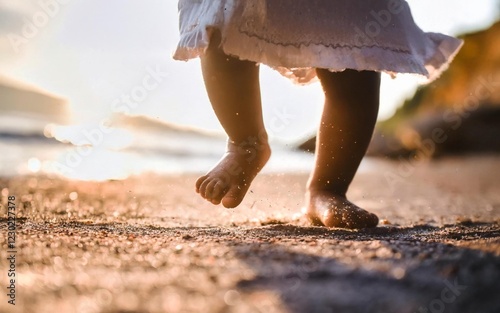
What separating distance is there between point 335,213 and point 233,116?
48 centimetres

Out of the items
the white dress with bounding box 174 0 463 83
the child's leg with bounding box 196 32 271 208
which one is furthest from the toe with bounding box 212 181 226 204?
the white dress with bounding box 174 0 463 83

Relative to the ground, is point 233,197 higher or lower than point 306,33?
lower

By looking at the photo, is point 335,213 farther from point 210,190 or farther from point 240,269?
point 240,269

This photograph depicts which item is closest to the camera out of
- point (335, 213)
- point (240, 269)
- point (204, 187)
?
point (240, 269)

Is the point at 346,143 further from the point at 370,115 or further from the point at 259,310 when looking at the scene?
the point at 259,310

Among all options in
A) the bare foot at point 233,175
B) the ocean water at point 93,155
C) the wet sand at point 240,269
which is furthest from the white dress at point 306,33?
the ocean water at point 93,155

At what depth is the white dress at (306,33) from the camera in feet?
5.88

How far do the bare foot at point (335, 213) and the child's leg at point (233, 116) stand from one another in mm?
233

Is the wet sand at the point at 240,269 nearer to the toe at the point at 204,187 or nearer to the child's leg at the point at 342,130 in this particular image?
the toe at the point at 204,187

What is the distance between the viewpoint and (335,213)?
1.82 metres

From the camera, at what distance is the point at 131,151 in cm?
780

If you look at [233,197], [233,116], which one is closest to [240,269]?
[233,197]

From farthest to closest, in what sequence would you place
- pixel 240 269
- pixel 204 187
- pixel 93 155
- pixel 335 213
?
pixel 93 155 < pixel 204 187 < pixel 335 213 < pixel 240 269

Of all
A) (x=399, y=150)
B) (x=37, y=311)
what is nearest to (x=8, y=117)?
(x=399, y=150)
